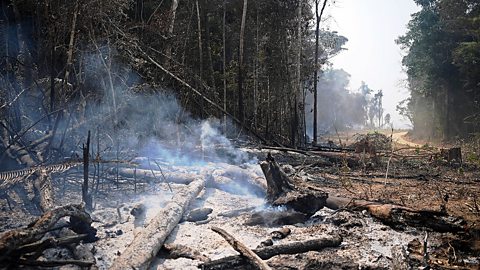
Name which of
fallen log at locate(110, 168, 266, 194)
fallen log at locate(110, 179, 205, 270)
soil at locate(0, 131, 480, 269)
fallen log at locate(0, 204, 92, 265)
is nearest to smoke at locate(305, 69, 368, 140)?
fallen log at locate(110, 168, 266, 194)

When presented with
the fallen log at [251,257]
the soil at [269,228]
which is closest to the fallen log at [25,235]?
the soil at [269,228]

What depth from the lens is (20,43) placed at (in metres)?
7.60

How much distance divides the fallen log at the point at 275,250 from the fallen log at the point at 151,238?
557mm

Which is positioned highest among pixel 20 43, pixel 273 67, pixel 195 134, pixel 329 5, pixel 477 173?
pixel 329 5

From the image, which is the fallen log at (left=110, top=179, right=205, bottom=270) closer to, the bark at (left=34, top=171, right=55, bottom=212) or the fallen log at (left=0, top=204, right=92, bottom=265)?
the fallen log at (left=0, top=204, right=92, bottom=265)

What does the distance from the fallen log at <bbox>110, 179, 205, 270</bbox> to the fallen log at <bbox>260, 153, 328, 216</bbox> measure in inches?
52.5

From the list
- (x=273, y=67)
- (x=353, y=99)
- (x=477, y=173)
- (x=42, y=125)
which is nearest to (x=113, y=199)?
(x=42, y=125)

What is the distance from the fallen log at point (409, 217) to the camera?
4344 millimetres

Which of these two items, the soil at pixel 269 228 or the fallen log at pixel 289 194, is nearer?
the soil at pixel 269 228

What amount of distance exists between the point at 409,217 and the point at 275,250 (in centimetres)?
201

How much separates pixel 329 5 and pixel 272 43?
3.79 metres

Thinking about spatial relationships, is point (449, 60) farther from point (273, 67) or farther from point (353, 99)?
point (353, 99)

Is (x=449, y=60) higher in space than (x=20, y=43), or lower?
higher

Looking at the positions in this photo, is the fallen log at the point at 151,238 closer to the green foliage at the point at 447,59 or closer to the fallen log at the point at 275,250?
the fallen log at the point at 275,250
